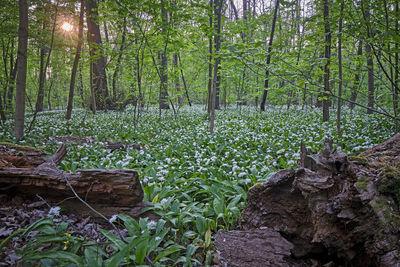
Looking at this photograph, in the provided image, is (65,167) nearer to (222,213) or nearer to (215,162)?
(215,162)

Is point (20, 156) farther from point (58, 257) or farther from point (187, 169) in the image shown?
point (187, 169)

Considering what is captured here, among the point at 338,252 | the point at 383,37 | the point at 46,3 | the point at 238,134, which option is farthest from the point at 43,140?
the point at 383,37

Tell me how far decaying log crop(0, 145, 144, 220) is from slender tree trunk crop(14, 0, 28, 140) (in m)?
4.75

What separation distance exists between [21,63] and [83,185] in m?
5.33

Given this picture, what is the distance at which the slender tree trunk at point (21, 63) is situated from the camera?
5844mm

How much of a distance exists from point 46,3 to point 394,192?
8932 mm

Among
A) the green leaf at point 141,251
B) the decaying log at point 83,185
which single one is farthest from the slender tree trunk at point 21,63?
the green leaf at point 141,251

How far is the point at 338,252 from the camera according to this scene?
76.5 inches

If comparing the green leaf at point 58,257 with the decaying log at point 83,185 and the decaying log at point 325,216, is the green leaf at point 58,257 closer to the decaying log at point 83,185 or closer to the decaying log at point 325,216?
the decaying log at point 83,185

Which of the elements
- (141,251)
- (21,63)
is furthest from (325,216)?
A: (21,63)

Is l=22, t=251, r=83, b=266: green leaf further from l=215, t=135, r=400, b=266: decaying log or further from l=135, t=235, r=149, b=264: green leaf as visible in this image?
l=215, t=135, r=400, b=266: decaying log

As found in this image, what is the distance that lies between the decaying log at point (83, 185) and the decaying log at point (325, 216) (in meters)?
1.16

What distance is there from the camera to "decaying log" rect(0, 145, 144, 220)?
8.47 feet

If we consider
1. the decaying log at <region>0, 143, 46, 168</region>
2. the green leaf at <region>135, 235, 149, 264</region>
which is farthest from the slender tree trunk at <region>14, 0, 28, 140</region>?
the green leaf at <region>135, 235, 149, 264</region>
